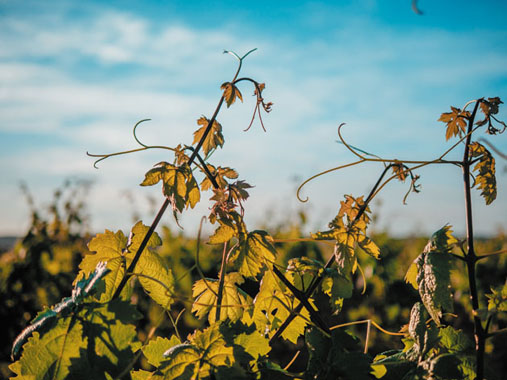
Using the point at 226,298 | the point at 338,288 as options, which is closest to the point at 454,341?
the point at 338,288

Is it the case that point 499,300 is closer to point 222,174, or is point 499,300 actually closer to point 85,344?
point 222,174

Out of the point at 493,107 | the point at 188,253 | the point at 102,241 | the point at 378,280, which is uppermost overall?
the point at 493,107

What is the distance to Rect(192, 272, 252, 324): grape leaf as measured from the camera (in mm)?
1293

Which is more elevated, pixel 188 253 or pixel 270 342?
pixel 270 342

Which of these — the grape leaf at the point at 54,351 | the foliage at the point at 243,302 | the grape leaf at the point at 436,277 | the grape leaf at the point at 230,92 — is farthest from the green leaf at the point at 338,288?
the grape leaf at the point at 54,351

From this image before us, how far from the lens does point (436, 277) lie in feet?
3.80

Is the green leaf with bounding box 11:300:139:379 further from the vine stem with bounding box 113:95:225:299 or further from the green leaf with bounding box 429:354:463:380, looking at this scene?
the green leaf with bounding box 429:354:463:380

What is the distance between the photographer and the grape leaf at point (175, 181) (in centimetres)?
121

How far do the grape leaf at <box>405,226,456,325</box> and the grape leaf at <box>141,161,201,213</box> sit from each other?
0.62 m

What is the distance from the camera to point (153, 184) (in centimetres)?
123

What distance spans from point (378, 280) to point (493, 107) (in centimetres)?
536

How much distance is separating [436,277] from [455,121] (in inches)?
18.8

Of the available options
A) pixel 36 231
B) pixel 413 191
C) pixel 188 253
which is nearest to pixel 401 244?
pixel 188 253

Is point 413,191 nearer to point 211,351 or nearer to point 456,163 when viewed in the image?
point 456,163
